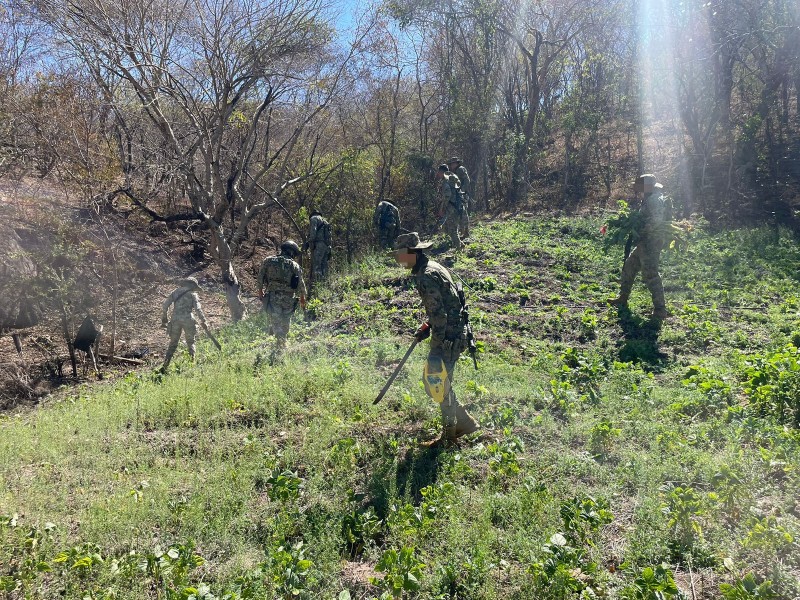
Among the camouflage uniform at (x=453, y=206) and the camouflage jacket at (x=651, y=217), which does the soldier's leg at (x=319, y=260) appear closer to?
the camouflage uniform at (x=453, y=206)

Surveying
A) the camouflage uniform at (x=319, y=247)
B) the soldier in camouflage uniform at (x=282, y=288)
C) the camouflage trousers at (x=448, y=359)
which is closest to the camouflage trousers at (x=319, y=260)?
the camouflage uniform at (x=319, y=247)

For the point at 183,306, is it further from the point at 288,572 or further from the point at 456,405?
the point at 288,572

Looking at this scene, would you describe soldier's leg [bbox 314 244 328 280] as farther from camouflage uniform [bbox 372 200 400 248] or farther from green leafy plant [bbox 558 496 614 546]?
green leafy plant [bbox 558 496 614 546]

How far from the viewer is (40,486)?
183 inches

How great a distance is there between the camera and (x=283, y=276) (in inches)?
362

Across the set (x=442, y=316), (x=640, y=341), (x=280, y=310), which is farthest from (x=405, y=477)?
(x=280, y=310)

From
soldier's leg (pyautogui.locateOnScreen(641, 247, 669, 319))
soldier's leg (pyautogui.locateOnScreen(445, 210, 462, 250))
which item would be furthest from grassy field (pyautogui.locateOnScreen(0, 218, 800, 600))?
soldier's leg (pyautogui.locateOnScreen(445, 210, 462, 250))

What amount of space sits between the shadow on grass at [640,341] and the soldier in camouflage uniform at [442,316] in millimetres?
3391

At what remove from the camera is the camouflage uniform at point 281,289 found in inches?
362

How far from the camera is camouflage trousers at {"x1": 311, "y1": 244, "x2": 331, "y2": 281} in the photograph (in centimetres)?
1380

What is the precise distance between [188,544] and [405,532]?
1.33m

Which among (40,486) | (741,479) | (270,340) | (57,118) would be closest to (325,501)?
(40,486)

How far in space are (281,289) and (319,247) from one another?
4.75 metres

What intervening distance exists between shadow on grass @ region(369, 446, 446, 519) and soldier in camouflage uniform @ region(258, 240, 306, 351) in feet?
15.5
